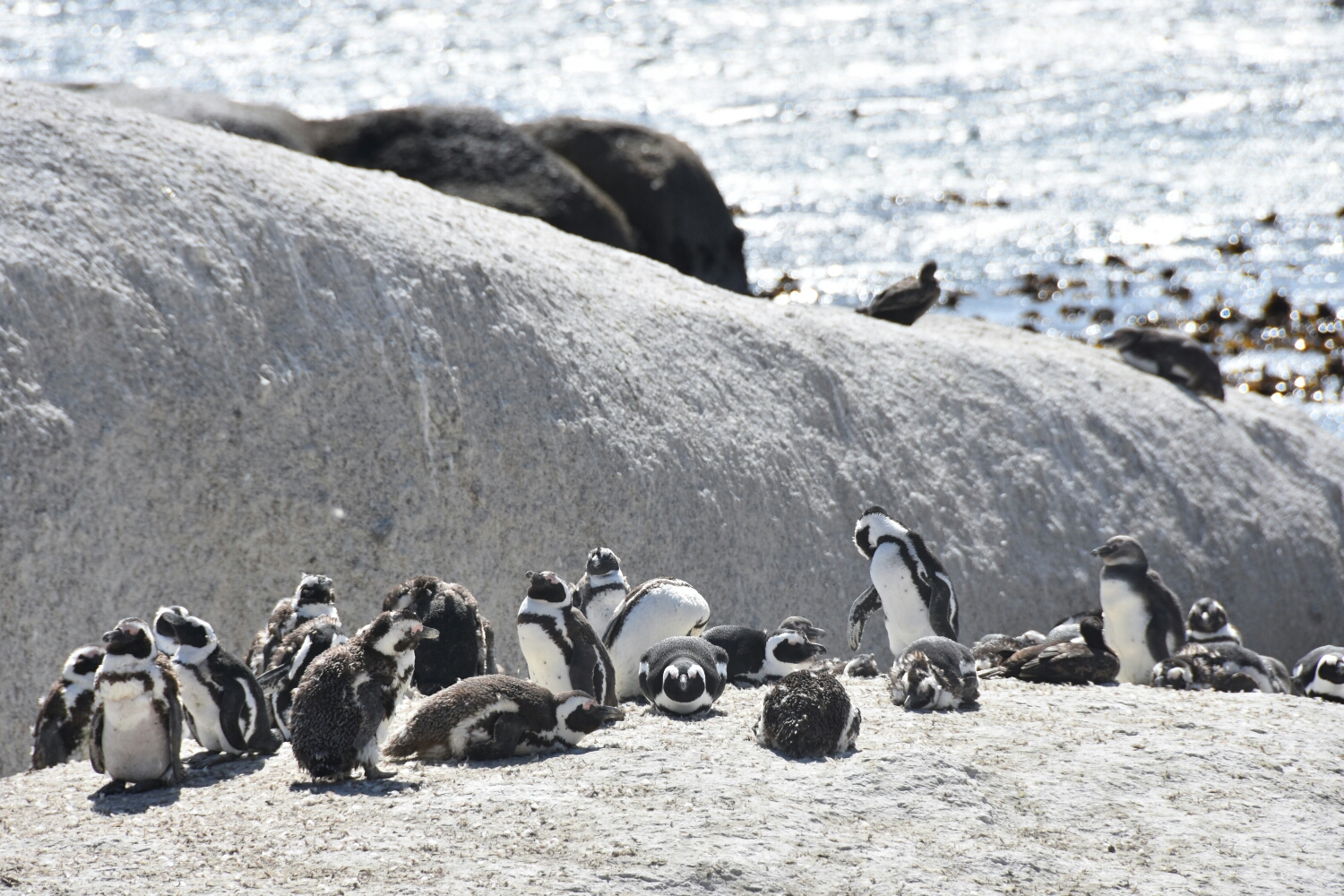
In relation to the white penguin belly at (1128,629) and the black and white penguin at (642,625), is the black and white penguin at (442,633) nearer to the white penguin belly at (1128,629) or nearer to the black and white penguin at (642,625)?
the black and white penguin at (642,625)

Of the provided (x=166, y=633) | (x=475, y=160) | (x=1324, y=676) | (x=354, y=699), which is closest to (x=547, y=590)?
(x=354, y=699)

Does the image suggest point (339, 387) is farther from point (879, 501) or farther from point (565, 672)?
point (879, 501)

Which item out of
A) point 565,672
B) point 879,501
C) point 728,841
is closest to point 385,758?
point 565,672

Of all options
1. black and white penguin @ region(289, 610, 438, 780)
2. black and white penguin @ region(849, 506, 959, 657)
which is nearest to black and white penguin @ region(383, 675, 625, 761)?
black and white penguin @ region(289, 610, 438, 780)

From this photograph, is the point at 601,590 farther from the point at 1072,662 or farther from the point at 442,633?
the point at 1072,662

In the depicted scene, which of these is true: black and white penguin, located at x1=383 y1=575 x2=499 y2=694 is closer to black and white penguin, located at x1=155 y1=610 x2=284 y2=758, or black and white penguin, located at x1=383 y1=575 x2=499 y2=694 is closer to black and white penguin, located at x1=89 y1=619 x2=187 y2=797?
black and white penguin, located at x1=155 y1=610 x2=284 y2=758

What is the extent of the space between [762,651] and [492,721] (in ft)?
7.60

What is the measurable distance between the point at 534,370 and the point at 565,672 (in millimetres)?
3443

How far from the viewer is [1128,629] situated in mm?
8641

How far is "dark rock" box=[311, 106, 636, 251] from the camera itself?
1323 cm

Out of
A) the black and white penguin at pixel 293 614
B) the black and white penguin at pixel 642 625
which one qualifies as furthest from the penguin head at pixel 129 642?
the black and white penguin at pixel 642 625

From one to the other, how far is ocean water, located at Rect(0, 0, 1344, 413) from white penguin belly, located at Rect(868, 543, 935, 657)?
8.25 m

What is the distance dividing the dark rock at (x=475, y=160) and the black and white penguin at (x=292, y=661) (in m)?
7.63

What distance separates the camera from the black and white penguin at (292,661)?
586cm
